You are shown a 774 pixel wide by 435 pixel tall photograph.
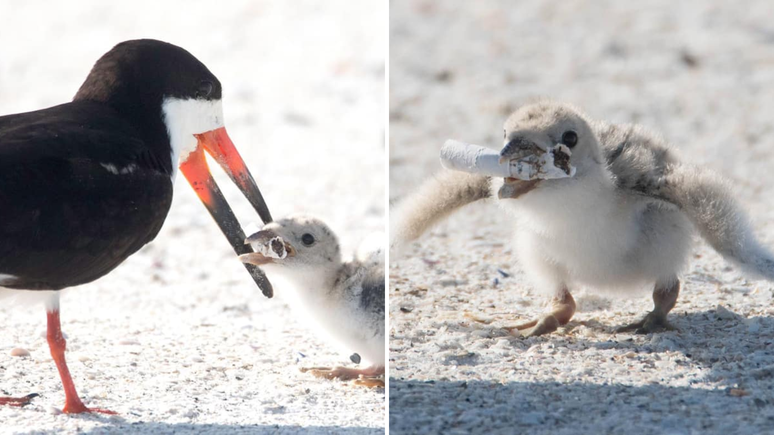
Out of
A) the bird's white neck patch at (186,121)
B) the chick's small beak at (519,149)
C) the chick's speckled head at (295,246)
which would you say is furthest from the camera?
the bird's white neck patch at (186,121)

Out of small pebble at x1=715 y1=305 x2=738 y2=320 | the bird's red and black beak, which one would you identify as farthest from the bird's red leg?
small pebble at x1=715 y1=305 x2=738 y2=320

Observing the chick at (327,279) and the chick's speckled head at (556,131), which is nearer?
the chick's speckled head at (556,131)

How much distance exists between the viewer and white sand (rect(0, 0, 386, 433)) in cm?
412

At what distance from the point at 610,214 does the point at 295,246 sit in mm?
1263

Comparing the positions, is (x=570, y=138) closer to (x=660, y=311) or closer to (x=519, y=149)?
(x=519, y=149)

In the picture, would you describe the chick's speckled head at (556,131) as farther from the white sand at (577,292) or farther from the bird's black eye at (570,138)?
the white sand at (577,292)

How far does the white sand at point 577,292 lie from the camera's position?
140 inches

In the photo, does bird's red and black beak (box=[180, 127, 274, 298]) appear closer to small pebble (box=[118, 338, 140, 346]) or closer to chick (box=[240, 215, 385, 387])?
chick (box=[240, 215, 385, 387])

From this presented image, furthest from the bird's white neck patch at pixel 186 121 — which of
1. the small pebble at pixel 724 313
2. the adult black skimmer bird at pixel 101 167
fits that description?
the small pebble at pixel 724 313

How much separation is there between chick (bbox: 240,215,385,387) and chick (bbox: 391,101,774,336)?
1.77 feet

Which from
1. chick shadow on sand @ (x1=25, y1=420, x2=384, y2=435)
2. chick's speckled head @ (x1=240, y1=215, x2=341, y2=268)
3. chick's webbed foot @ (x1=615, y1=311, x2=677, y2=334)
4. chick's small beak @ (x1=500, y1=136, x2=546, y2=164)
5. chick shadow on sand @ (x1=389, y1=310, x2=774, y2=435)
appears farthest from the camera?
chick's speckled head @ (x1=240, y1=215, x2=341, y2=268)

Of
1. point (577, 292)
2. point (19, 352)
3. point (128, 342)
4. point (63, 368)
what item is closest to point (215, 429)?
point (63, 368)

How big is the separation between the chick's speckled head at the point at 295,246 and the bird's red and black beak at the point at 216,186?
0.43m

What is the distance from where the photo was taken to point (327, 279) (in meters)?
4.52
